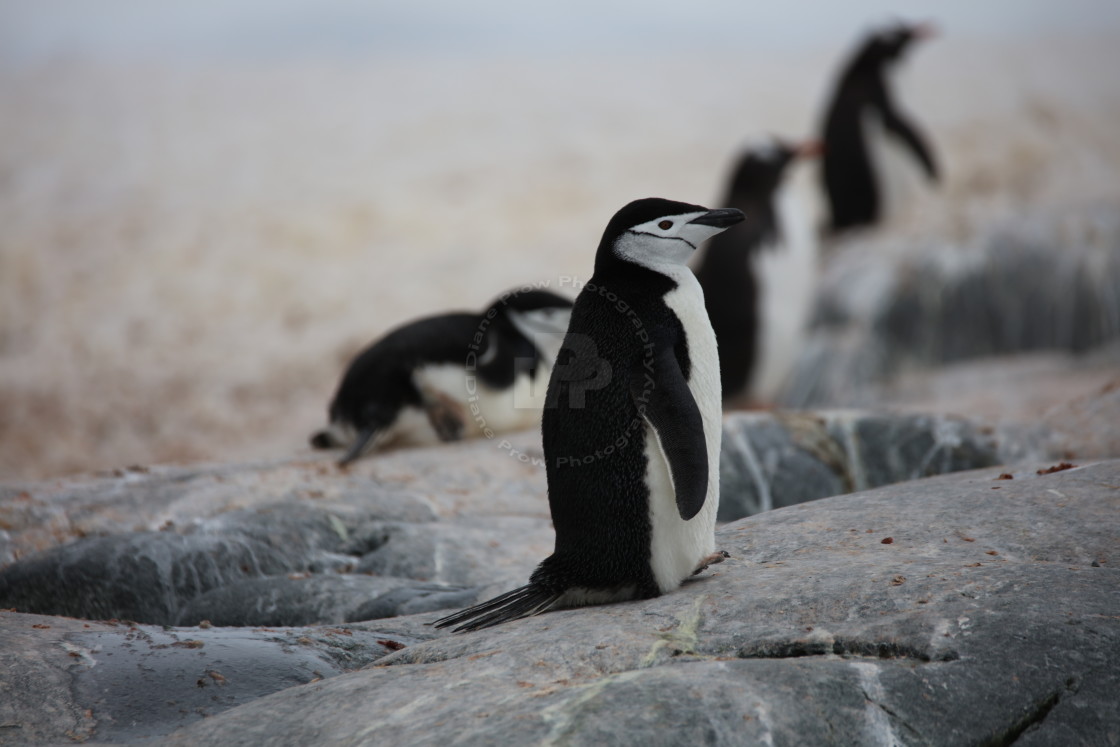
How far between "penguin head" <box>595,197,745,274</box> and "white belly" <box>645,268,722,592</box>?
76mm

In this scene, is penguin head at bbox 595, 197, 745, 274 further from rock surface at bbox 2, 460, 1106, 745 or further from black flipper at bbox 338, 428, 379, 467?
black flipper at bbox 338, 428, 379, 467

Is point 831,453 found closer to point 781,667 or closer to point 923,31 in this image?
point 781,667

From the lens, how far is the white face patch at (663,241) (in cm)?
259

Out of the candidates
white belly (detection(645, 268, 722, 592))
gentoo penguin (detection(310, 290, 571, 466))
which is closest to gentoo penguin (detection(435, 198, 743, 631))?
white belly (detection(645, 268, 722, 592))

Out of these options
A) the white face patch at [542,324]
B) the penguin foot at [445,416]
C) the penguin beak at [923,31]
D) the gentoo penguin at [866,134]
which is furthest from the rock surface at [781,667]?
the penguin beak at [923,31]

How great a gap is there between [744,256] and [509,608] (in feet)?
17.3

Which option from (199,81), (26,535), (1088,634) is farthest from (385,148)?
(1088,634)

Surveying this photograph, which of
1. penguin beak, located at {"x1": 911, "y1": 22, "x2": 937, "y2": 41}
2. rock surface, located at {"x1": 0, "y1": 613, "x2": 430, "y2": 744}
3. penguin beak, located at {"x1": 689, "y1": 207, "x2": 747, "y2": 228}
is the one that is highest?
penguin beak, located at {"x1": 911, "y1": 22, "x2": 937, "y2": 41}

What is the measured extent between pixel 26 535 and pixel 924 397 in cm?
580

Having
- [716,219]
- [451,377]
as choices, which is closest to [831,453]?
[451,377]

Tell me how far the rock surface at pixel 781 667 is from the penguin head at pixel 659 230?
0.77m

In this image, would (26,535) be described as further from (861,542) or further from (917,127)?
(917,127)

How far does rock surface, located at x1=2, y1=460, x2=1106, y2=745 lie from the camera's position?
190cm

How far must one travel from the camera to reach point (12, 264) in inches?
372
